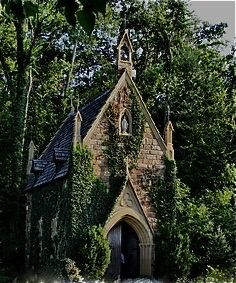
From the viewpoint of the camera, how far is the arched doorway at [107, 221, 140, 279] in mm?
19750

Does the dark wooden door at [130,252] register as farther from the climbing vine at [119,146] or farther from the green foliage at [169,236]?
the climbing vine at [119,146]

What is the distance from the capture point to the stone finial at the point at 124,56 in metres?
21.2

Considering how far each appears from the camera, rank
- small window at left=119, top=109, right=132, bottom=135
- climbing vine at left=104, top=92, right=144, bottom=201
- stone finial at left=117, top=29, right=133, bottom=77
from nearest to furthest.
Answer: climbing vine at left=104, top=92, right=144, bottom=201 → small window at left=119, top=109, right=132, bottom=135 → stone finial at left=117, top=29, right=133, bottom=77

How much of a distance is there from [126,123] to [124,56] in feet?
9.35

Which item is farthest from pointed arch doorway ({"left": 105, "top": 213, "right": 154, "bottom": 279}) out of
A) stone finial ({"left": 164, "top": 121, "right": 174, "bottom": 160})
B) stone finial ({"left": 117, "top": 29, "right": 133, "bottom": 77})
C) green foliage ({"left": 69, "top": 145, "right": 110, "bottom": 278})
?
stone finial ({"left": 117, "top": 29, "right": 133, "bottom": 77})

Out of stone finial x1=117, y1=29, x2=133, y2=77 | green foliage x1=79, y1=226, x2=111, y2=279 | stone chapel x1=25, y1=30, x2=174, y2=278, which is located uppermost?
stone finial x1=117, y1=29, x2=133, y2=77

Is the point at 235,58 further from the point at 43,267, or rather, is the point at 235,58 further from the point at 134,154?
the point at 43,267

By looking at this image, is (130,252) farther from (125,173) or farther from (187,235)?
(125,173)

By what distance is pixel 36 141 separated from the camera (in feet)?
103

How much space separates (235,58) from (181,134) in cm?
696

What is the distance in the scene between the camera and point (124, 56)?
21.9m

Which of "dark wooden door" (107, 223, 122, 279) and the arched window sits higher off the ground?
the arched window

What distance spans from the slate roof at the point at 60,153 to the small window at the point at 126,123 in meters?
0.85

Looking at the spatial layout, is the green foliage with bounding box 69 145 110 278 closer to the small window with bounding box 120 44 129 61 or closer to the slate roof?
the slate roof
